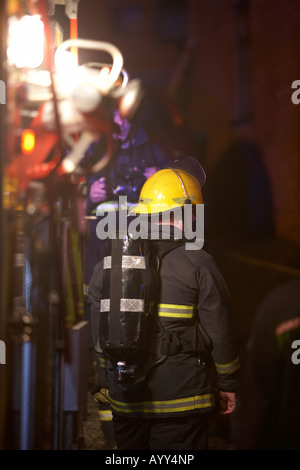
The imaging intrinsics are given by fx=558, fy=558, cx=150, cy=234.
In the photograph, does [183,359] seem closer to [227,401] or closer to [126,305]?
[227,401]

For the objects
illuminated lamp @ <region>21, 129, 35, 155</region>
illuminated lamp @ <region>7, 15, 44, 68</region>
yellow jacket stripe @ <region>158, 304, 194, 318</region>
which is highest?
illuminated lamp @ <region>7, 15, 44, 68</region>

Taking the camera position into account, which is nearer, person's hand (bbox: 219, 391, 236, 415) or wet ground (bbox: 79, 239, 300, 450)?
person's hand (bbox: 219, 391, 236, 415)

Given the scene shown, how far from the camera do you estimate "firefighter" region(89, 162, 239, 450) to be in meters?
2.81

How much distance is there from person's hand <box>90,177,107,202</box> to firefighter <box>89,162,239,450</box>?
251cm

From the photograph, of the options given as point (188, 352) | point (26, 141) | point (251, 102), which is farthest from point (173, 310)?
point (251, 102)

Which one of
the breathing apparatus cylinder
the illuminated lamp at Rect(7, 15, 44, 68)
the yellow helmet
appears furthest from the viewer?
the illuminated lamp at Rect(7, 15, 44, 68)

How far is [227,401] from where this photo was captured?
9.58ft

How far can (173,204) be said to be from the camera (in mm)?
3131

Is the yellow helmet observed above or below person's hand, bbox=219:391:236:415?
above

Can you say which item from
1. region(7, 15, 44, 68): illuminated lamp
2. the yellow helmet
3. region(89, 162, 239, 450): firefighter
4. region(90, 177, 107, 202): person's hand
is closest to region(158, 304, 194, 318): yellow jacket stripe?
region(89, 162, 239, 450): firefighter

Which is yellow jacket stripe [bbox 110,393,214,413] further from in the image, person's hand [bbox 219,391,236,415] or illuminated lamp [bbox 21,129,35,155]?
illuminated lamp [bbox 21,129,35,155]

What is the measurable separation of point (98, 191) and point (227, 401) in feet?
9.51

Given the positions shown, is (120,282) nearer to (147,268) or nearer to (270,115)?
(147,268)

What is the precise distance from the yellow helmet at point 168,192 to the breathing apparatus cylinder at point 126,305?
444mm
